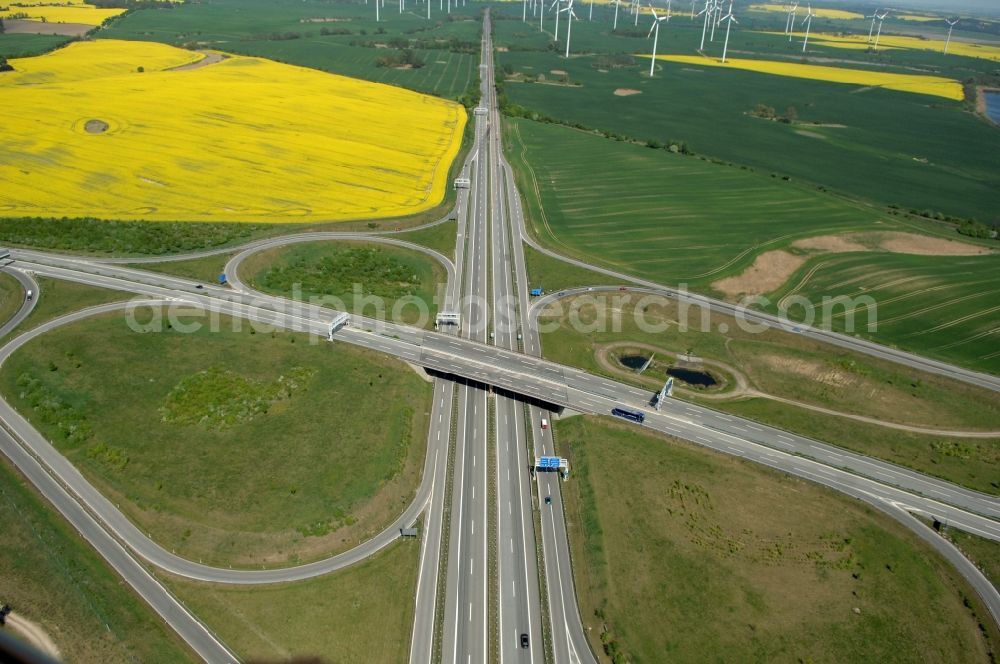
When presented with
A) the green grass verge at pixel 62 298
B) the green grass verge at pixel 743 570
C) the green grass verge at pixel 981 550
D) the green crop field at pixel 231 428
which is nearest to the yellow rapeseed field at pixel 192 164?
the green grass verge at pixel 62 298

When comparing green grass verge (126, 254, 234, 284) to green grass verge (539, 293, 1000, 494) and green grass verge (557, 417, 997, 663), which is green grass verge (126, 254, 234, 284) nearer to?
green grass verge (539, 293, 1000, 494)

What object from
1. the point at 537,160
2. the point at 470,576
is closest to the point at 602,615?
the point at 470,576

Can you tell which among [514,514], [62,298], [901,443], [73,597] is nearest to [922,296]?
[901,443]

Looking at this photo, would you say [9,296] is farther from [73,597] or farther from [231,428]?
[73,597]

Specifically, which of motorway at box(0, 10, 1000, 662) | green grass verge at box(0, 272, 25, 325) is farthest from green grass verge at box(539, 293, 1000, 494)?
green grass verge at box(0, 272, 25, 325)

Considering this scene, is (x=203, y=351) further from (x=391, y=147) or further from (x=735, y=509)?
(x=391, y=147)

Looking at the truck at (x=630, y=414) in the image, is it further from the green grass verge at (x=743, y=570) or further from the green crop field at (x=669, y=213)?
the green crop field at (x=669, y=213)
